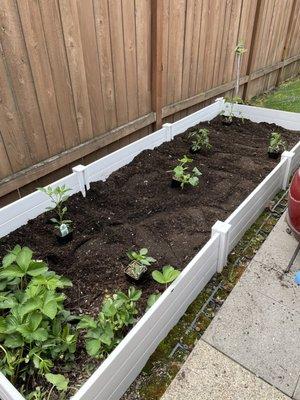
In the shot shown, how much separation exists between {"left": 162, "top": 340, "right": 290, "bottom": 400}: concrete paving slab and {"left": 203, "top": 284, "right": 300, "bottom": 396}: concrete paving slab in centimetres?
5

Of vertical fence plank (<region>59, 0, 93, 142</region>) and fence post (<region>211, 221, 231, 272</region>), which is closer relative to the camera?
fence post (<region>211, 221, 231, 272</region>)

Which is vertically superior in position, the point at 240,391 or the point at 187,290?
the point at 187,290

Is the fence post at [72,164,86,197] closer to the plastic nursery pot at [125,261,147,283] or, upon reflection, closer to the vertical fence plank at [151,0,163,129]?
the plastic nursery pot at [125,261,147,283]

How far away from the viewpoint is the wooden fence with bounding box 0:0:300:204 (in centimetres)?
236

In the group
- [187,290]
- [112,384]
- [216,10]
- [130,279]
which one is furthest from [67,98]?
[216,10]

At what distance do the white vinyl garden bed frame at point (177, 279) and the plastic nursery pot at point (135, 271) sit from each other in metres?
0.27

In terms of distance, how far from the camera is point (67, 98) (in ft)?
9.02

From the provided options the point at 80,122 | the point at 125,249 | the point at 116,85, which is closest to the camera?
the point at 125,249

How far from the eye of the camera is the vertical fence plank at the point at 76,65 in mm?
2502

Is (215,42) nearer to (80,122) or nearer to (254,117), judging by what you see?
(254,117)

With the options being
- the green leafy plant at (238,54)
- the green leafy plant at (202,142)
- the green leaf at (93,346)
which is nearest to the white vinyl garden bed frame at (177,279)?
the green leaf at (93,346)

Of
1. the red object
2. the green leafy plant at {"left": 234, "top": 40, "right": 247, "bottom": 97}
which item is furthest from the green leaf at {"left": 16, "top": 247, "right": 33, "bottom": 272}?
the green leafy plant at {"left": 234, "top": 40, "right": 247, "bottom": 97}

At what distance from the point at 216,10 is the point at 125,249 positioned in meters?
3.60

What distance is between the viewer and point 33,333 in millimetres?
1524
